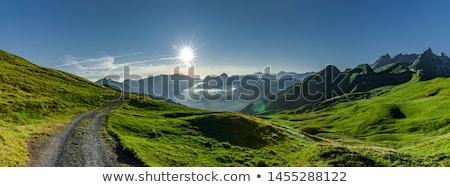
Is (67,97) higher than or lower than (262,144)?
higher

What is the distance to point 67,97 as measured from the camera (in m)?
66.7

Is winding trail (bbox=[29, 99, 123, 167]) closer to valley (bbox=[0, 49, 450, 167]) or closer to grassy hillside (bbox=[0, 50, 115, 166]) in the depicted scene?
valley (bbox=[0, 49, 450, 167])

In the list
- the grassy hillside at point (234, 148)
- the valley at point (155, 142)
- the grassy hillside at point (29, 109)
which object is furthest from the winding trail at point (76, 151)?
the grassy hillside at point (234, 148)

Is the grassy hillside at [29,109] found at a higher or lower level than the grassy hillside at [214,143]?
higher

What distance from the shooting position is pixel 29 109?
46094 millimetres

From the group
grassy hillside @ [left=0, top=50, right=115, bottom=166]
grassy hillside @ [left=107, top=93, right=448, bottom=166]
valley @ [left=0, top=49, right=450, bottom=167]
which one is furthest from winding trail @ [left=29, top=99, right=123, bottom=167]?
grassy hillside @ [left=107, top=93, right=448, bottom=166]

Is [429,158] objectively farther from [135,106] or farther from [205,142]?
[135,106]

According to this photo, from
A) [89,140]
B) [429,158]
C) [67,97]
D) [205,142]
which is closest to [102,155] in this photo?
[89,140]

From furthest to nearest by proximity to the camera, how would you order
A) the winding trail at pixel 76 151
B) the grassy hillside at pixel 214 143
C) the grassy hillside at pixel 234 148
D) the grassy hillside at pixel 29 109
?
the grassy hillside at pixel 214 143 < the grassy hillside at pixel 234 148 < the grassy hillside at pixel 29 109 < the winding trail at pixel 76 151

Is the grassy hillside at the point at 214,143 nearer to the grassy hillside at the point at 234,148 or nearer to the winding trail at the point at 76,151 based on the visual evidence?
the grassy hillside at the point at 234,148

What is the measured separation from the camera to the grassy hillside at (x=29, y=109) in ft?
74.2

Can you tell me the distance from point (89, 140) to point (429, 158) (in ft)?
83.7

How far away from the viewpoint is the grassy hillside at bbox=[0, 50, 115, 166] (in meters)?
22.6

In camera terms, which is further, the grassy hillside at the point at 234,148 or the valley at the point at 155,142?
the grassy hillside at the point at 234,148
